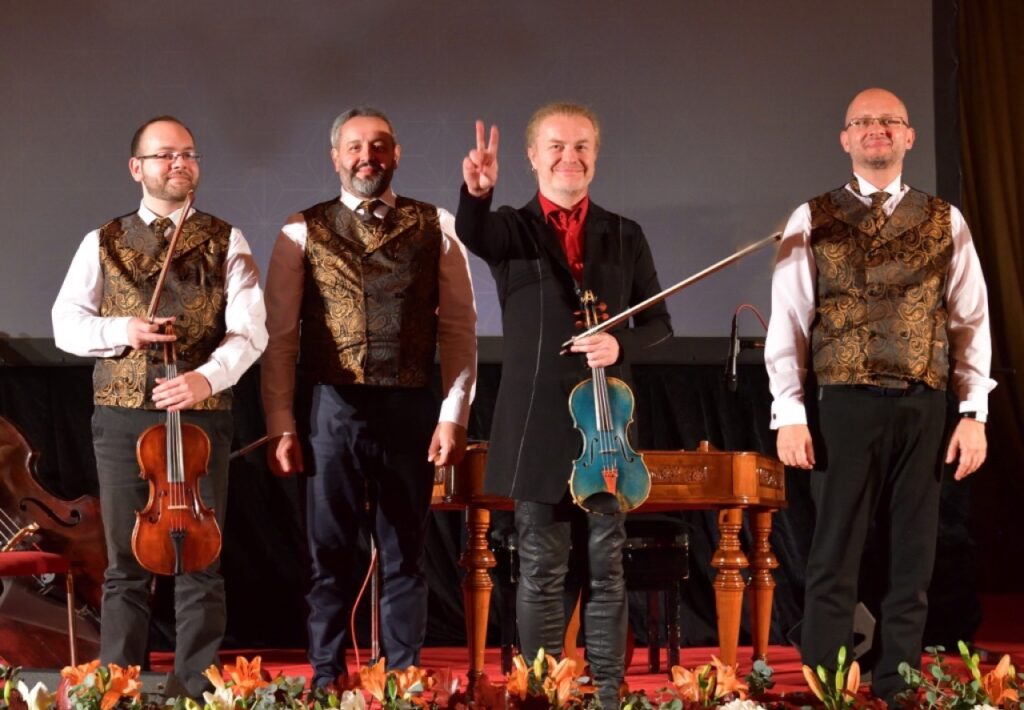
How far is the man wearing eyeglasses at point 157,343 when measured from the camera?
2.91 m

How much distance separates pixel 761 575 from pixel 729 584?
0.65 feet

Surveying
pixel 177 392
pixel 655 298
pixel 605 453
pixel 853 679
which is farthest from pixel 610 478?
pixel 177 392

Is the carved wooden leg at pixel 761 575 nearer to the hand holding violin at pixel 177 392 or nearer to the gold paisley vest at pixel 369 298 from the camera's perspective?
the gold paisley vest at pixel 369 298

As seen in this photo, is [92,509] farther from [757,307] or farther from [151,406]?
[757,307]

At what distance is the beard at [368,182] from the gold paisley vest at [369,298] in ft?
0.17

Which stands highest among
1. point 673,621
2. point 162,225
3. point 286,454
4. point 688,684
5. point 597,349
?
point 162,225

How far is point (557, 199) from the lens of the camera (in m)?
2.82

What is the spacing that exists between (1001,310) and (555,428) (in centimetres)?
356

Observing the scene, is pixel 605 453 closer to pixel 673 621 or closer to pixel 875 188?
pixel 875 188

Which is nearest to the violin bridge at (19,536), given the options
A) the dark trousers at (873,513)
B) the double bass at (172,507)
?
the double bass at (172,507)

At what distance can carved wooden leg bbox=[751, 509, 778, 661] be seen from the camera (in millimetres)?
3877

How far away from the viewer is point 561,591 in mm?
2648

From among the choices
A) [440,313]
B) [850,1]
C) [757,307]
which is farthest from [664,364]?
[440,313]

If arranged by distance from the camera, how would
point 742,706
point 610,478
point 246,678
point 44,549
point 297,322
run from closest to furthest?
point 742,706 → point 246,678 → point 610,478 → point 297,322 → point 44,549
